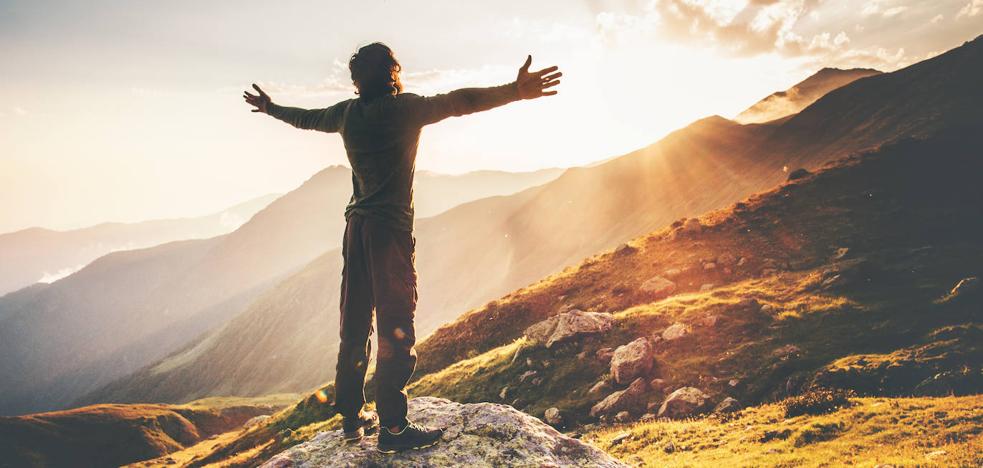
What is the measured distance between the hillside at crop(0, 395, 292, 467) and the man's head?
4283 inches

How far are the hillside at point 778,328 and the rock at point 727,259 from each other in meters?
0.10

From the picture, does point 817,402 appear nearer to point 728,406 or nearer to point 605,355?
point 728,406

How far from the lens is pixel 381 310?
→ 14.1 ft

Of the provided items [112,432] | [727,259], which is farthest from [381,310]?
[112,432]

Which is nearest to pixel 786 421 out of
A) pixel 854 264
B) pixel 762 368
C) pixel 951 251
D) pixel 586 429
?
pixel 762 368

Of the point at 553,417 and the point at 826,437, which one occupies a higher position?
the point at 553,417

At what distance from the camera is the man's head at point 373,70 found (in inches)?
173

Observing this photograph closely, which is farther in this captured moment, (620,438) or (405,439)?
(620,438)

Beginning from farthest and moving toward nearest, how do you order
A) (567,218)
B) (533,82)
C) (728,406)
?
(567,218)
(728,406)
(533,82)

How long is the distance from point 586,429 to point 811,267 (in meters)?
17.8

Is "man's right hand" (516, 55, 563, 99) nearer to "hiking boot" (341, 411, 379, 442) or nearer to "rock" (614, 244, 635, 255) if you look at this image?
"hiking boot" (341, 411, 379, 442)

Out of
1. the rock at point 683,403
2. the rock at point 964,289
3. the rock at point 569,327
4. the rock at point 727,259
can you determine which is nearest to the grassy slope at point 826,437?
the rock at point 683,403

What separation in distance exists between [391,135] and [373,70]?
695 mm

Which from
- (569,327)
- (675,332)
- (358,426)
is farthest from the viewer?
(569,327)
